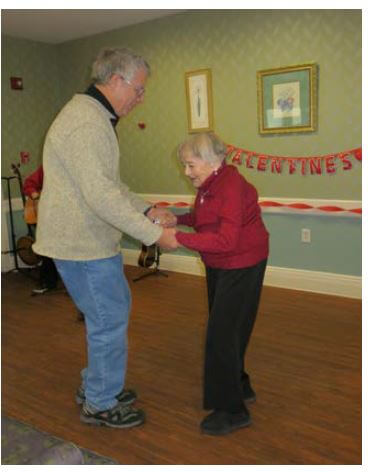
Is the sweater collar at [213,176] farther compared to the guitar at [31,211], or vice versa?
the guitar at [31,211]

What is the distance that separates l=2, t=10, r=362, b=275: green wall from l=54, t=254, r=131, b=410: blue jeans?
2413 millimetres

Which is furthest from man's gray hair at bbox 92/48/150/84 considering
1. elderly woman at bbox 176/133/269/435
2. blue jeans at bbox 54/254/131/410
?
blue jeans at bbox 54/254/131/410

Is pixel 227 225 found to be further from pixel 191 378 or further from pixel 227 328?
pixel 191 378

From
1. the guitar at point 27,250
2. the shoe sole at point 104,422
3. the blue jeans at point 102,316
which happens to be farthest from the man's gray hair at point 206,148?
the guitar at point 27,250

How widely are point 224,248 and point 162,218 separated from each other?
0.47 meters

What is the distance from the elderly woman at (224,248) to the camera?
1.95 meters

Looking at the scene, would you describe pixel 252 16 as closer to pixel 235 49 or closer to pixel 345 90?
pixel 235 49

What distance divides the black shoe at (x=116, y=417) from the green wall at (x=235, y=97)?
2.40m

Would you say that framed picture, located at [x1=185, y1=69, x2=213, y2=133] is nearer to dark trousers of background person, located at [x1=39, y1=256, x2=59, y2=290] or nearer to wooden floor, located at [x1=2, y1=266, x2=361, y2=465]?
wooden floor, located at [x1=2, y1=266, x2=361, y2=465]

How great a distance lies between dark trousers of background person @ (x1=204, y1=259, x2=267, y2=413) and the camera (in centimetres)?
204

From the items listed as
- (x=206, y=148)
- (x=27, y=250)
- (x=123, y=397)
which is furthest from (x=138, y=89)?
(x=27, y=250)

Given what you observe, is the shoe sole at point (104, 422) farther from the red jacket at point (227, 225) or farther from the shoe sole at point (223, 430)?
the red jacket at point (227, 225)

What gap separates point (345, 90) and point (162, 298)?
2204 millimetres

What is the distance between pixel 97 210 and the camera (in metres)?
1.91
